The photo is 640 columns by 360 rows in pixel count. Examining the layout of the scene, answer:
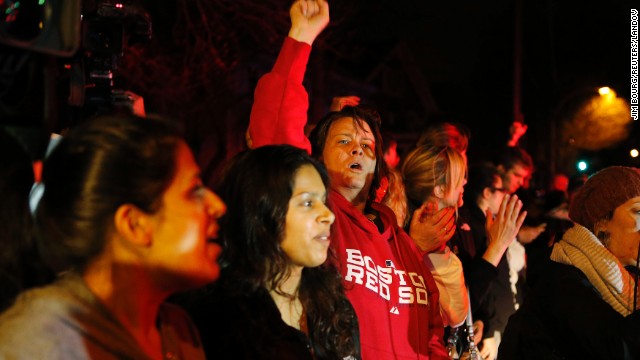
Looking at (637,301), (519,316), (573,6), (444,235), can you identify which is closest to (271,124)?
(444,235)

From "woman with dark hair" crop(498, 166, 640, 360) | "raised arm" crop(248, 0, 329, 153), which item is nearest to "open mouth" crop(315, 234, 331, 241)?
"raised arm" crop(248, 0, 329, 153)

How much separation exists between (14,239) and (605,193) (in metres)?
2.89

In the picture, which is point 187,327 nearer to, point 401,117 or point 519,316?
point 519,316

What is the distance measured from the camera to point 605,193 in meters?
3.71

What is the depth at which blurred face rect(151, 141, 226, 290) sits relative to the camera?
1.78m

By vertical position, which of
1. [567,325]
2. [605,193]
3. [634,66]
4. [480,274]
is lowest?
[480,274]

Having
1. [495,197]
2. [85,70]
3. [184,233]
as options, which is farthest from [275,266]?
[495,197]

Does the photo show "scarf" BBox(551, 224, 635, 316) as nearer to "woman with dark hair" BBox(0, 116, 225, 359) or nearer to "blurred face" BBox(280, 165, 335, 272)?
"blurred face" BBox(280, 165, 335, 272)

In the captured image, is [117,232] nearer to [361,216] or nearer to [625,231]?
[361,216]

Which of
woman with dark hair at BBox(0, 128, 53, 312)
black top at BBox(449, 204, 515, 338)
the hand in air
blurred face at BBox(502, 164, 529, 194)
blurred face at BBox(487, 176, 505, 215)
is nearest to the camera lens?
woman with dark hair at BBox(0, 128, 53, 312)

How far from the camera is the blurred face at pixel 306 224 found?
262 cm

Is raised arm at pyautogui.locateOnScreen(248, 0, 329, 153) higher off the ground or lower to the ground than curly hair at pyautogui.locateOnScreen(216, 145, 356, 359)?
higher

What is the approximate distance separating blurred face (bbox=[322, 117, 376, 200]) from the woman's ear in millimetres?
1957

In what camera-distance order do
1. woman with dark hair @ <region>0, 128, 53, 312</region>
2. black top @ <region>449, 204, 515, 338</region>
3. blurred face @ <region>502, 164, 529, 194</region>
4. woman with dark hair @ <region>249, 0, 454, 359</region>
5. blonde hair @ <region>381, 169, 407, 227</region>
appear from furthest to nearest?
1. blurred face @ <region>502, 164, 529, 194</region>
2. black top @ <region>449, 204, 515, 338</region>
3. blonde hair @ <region>381, 169, 407, 227</region>
4. woman with dark hair @ <region>249, 0, 454, 359</region>
5. woman with dark hair @ <region>0, 128, 53, 312</region>
